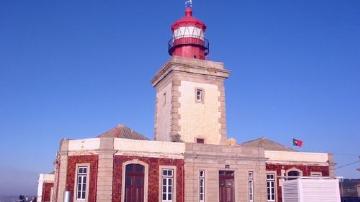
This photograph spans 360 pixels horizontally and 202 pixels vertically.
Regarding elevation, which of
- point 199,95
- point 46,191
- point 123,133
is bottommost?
point 46,191

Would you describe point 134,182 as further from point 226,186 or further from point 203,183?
point 226,186

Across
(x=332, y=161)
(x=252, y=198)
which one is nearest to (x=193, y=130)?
(x=252, y=198)

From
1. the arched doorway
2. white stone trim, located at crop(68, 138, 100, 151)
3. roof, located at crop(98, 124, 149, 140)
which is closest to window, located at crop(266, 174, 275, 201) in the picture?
the arched doorway

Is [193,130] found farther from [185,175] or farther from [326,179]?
[326,179]

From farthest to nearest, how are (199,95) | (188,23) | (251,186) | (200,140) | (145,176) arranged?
(188,23) → (199,95) → (200,140) → (251,186) → (145,176)

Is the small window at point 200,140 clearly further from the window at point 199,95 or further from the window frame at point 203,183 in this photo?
the window frame at point 203,183

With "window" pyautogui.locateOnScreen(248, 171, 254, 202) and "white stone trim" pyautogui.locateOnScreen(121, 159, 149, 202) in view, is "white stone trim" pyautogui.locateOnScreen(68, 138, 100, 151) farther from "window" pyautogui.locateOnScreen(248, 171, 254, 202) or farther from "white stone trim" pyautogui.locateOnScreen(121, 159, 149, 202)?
"window" pyautogui.locateOnScreen(248, 171, 254, 202)

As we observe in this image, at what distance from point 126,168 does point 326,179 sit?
12.1m

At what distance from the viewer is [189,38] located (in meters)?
29.0

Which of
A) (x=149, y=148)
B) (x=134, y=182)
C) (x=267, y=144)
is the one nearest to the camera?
(x=134, y=182)

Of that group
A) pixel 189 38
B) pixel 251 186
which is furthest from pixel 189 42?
pixel 251 186

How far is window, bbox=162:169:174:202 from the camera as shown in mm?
22812

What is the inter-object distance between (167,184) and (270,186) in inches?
285

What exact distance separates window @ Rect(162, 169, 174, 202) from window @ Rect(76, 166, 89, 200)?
4.45 metres
